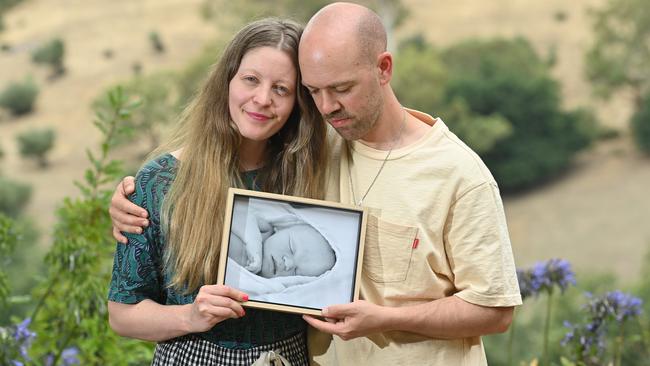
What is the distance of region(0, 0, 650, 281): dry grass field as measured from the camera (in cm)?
3909

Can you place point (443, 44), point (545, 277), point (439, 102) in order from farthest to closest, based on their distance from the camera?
point (443, 44)
point (439, 102)
point (545, 277)

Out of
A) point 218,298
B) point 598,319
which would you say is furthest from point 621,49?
point 218,298

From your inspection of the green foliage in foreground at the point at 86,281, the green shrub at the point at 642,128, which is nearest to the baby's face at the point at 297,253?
the green foliage in foreground at the point at 86,281

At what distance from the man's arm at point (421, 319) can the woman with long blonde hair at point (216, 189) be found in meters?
0.27

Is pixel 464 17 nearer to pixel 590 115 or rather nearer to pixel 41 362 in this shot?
pixel 590 115

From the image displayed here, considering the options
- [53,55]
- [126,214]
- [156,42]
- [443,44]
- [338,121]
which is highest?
[443,44]

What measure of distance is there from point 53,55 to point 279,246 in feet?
179

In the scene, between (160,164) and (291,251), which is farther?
(160,164)

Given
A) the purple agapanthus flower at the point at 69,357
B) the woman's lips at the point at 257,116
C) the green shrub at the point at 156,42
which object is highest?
the green shrub at the point at 156,42

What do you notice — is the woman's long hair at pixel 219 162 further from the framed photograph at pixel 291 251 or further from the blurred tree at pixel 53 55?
the blurred tree at pixel 53 55

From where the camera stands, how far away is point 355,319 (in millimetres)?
2375

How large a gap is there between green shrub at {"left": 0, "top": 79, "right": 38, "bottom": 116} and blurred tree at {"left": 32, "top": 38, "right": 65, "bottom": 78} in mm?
2408

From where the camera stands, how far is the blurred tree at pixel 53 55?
54281 mm

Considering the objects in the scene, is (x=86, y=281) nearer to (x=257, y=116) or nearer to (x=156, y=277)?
(x=156, y=277)
